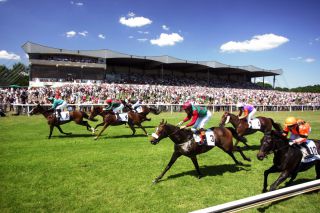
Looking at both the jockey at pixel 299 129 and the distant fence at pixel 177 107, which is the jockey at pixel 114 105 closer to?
the distant fence at pixel 177 107

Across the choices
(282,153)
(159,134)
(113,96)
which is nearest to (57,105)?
(159,134)

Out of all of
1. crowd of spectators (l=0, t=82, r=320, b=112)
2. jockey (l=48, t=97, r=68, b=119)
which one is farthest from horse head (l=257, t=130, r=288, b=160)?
crowd of spectators (l=0, t=82, r=320, b=112)

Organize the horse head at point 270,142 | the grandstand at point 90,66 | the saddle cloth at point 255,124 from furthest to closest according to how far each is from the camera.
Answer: the grandstand at point 90,66 → the saddle cloth at point 255,124 → the horse head at point 270,142

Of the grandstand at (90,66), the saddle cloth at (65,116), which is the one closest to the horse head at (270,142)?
the saddle cloth at (65,116)

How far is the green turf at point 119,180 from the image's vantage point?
16.8 ft

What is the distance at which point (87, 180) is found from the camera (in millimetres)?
6516

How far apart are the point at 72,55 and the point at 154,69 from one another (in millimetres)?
17754

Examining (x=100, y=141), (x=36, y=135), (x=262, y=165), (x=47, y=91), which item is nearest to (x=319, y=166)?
(x=262, y=165)

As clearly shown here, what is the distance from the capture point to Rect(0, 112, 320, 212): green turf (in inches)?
202

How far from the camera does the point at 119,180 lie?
650 cm

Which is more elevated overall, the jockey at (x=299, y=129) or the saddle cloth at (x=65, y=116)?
the jockey at (x=299, y=129)

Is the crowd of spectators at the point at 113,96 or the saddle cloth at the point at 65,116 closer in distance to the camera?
the saddle cloth at the point at 65,116

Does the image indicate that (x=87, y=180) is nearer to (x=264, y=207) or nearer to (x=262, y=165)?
(x=264, y=207)

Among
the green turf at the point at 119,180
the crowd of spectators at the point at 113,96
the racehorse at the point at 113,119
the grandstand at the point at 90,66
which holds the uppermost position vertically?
the grandstand at the point at 90,66
